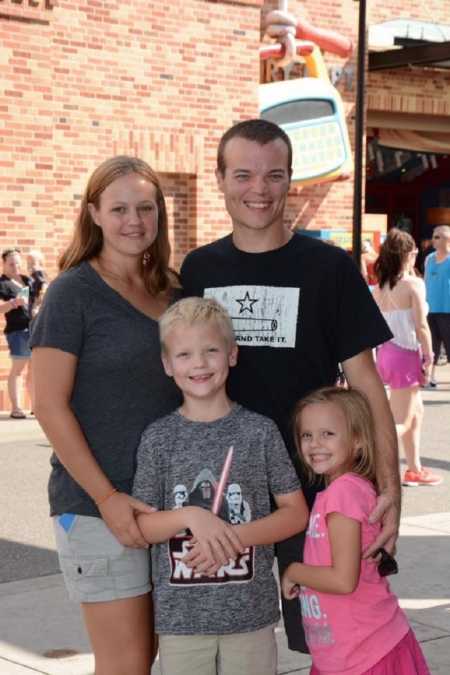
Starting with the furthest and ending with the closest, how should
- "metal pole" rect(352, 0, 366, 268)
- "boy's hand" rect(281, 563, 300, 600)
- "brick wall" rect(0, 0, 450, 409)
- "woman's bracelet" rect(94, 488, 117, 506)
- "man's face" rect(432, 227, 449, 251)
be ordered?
1. "man's face" rect(432, 227, 449, 251)
2. "metal pole" rect(352, 0, 366, 268)
3. "brick wall" rect(0, 0, 450, 409)
4. "boy's hand" rect(281, 563, 300, 600)
5. "woman's bracelet" rect(94, 488, 117, 506)

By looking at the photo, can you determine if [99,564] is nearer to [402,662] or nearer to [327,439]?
[327,439]

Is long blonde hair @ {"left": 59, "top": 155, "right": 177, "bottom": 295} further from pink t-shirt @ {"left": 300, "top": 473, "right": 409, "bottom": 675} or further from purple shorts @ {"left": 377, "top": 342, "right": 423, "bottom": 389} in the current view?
purple shorts @ {"left": 377, "top": 342, "right": 423, "bottom": 389}

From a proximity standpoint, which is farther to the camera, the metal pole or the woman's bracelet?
the metal pole

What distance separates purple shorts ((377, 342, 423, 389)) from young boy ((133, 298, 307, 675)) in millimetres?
5808

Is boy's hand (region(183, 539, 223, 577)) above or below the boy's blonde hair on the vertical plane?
below

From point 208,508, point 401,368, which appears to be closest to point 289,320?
point 208,508

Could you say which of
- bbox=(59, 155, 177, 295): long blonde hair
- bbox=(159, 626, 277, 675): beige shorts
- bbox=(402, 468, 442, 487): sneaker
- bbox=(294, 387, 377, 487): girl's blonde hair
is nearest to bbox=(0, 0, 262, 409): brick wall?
bbox=(402, 468, 442, 487): sneaker

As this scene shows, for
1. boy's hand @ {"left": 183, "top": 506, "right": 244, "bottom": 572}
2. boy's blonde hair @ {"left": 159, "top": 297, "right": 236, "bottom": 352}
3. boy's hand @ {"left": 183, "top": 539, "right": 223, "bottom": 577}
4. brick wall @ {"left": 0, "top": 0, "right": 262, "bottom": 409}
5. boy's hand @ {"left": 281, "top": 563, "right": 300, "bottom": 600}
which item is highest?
brick wall @ {"left": 0, "top": 0, "right": 262, "bottom": 409}

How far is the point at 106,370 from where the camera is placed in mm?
3393

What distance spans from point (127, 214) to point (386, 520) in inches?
44.8

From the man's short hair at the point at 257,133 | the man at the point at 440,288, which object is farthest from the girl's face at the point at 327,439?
A: the man at the point at 440,288

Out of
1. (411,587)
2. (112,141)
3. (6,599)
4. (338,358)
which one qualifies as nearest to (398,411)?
(411,587)

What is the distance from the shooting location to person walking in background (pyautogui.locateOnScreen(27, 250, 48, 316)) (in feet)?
42.0

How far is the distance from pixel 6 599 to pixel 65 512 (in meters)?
2.85
